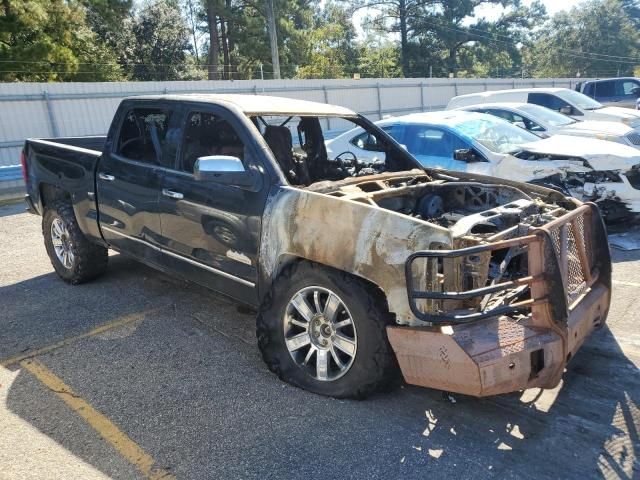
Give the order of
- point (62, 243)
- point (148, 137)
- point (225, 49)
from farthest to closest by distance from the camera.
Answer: point (225, 49), point (62, 243), point (148, 137)

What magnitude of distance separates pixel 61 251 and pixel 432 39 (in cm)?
4521

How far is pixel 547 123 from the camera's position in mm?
10172

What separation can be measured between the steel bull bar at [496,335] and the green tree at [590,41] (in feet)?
192

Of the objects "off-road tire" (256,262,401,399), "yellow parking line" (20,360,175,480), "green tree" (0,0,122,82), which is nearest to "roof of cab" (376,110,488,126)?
"off-road tire" (256,262,401,399)

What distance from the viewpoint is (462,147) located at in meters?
7.57

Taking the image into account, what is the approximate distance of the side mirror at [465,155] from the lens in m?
6.77

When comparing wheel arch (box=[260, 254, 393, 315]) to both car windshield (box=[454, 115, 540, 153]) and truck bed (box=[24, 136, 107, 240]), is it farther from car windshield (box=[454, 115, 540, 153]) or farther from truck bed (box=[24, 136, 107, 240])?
car windshield (box=[454, 115, 540, 153])

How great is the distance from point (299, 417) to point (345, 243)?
1059mm

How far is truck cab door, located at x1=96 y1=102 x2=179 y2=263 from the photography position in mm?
4426

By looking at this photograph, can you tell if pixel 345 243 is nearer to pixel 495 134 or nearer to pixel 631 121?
pixel 495 134

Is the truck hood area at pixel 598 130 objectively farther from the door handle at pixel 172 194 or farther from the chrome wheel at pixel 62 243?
the chrome wheel at pixel 62 243

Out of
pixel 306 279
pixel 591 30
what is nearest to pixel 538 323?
pixel 306 279

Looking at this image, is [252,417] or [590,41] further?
[590,41]

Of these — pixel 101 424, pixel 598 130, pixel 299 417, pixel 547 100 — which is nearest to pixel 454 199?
pixel 299 417
